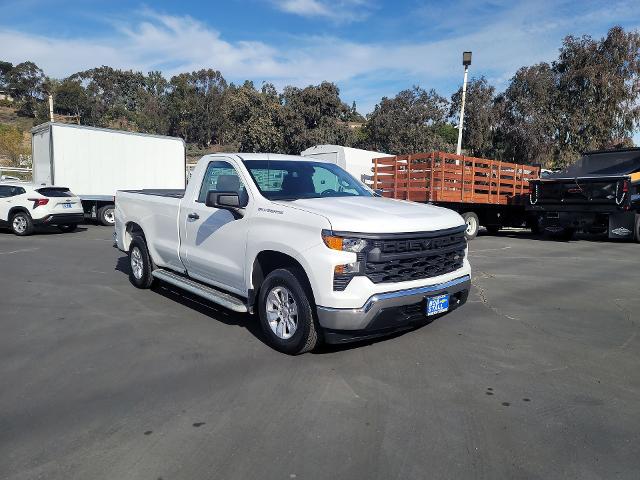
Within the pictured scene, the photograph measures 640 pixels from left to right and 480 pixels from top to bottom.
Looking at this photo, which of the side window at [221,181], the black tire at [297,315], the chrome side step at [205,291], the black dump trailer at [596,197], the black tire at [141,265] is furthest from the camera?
the black dump trailer at [596,197]

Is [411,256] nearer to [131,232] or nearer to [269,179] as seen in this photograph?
[269,179]

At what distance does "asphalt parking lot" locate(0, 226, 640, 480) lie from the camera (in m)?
2.84

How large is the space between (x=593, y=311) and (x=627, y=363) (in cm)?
188

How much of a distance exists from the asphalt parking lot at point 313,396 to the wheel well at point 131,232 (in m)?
1.11

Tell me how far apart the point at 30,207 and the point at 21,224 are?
24.2 inches

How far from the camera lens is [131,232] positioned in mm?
7422

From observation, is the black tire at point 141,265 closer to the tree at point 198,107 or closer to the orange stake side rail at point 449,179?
the orange stake side rail at point 449,179

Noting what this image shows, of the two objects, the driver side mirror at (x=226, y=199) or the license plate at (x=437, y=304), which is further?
the driver side mirror at (x=226, y=199)

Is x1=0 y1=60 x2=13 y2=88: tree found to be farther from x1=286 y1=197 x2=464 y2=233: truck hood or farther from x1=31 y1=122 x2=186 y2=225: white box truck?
x1=286 y1=197 x2=464 y2=233: truck hood

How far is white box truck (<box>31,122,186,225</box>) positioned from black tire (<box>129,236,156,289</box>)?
33.2ft

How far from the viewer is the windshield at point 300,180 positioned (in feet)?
16.6

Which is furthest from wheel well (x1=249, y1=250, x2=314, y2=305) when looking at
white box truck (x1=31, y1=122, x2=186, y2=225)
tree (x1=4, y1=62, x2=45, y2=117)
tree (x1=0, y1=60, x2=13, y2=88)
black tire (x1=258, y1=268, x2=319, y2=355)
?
tree (x1=0, y1=60, x2=13, y2=88)

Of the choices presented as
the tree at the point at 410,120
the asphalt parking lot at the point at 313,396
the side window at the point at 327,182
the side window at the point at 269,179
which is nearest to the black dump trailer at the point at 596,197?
the asphalt parking lot at the point at 313,396

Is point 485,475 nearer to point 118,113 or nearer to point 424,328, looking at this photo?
Answer: point 424,328
